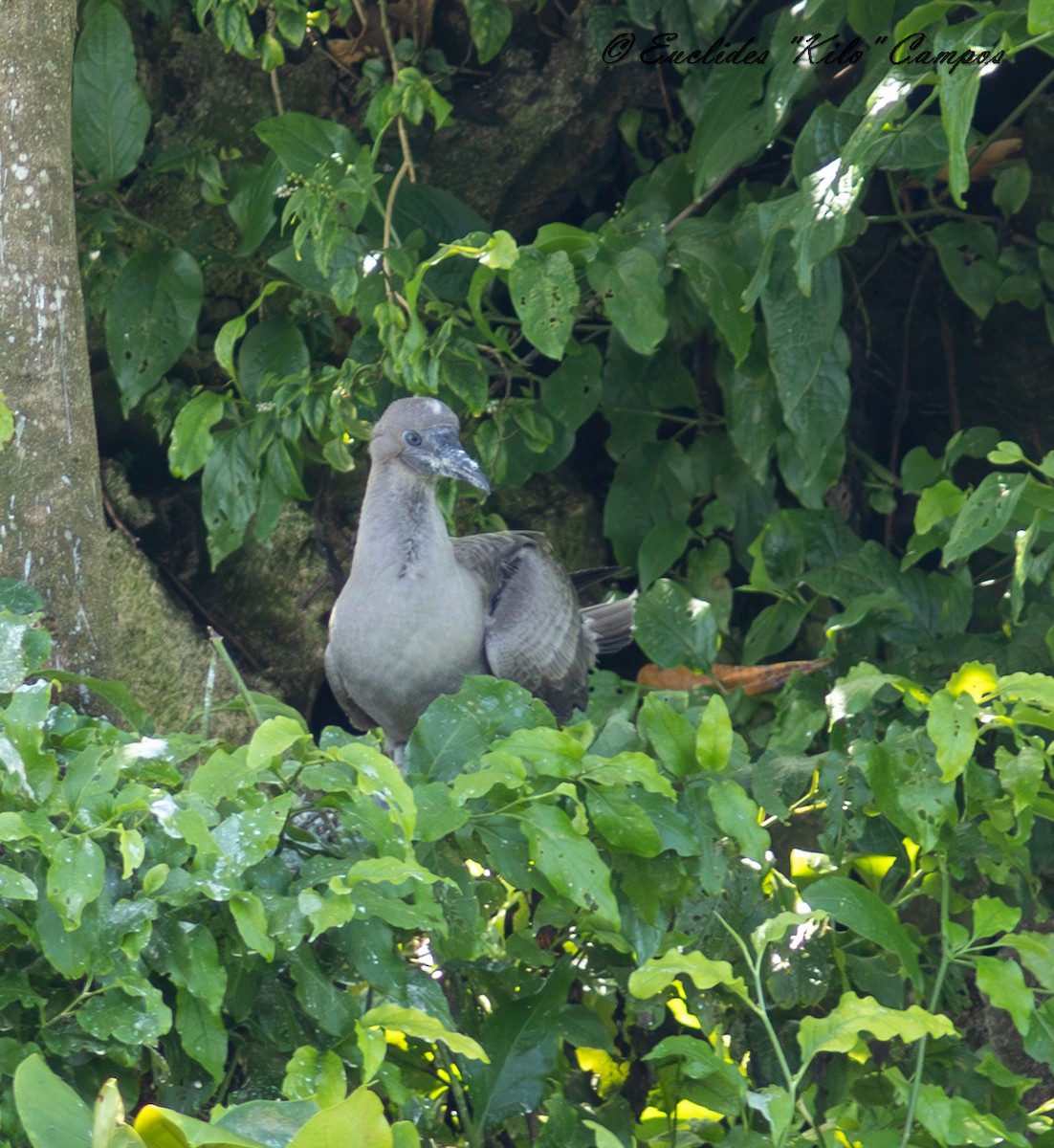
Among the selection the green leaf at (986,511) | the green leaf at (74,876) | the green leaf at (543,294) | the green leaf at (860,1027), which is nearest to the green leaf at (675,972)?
the green leaf at (860,1027)

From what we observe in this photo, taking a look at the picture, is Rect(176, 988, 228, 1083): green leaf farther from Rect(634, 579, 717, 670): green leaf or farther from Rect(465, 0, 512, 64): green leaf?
Rect(465, 0, 512, 64): green leaf

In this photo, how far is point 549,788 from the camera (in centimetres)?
194

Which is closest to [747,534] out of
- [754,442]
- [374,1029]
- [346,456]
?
[754,442]

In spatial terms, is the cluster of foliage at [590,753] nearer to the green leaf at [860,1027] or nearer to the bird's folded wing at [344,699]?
the green leaf at [860,1027]

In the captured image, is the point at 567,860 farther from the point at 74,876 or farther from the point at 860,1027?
the point at 74,876

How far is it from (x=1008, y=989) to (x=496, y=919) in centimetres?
111

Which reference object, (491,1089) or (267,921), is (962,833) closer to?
(491,1089)

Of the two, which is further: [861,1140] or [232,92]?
[232,92]

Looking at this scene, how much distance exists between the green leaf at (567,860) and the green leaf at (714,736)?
296 millimetres

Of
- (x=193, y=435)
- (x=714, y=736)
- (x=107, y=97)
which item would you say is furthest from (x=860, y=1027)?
(x=107, y=97)

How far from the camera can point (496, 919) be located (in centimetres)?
282

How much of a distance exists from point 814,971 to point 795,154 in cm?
174

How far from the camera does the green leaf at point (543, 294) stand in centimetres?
320

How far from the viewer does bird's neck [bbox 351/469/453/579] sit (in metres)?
3.50
